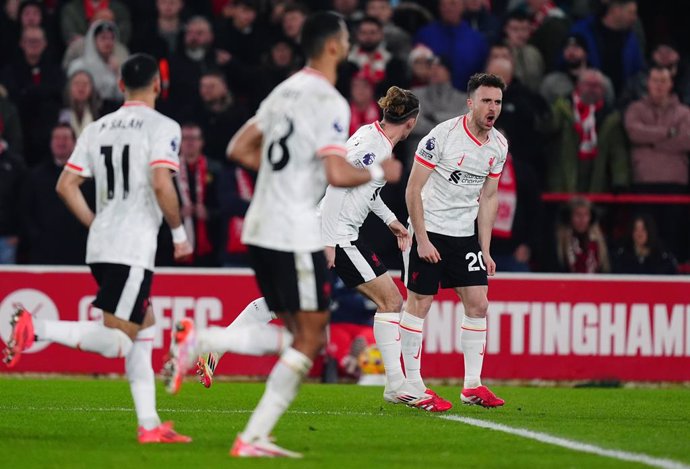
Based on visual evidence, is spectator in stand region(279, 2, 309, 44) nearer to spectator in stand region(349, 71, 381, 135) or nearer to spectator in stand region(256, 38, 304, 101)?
spectator in stand region(256, 38, 304, 101)

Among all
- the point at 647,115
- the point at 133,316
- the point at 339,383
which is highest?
the point at 647,115

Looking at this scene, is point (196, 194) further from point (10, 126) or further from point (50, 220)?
point (10, 126)

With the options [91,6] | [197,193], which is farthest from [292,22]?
[197,193]

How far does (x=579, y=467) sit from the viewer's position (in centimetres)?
738

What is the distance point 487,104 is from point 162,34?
762cm

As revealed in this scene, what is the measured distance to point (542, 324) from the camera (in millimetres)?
14781

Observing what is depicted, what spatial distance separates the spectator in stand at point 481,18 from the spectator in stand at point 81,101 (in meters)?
5.09

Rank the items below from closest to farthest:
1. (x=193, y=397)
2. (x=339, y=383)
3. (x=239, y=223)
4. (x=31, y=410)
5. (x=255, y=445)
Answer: (x=255, y=445) < (x=31, y=410) < (x=193, y=397) < (x=339, y=383) < (x=239, y=223)

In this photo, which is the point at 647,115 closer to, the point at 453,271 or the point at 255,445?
the point at 453,271

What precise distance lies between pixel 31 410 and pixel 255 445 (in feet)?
11.8

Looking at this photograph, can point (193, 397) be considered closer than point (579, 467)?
No

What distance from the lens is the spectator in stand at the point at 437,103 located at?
52.6ft

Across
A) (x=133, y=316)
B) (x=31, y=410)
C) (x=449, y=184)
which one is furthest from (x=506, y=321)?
(x=133, y=316)

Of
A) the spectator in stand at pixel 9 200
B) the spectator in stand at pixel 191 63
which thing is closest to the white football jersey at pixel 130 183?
the spectator in stand at pixel 9 200
